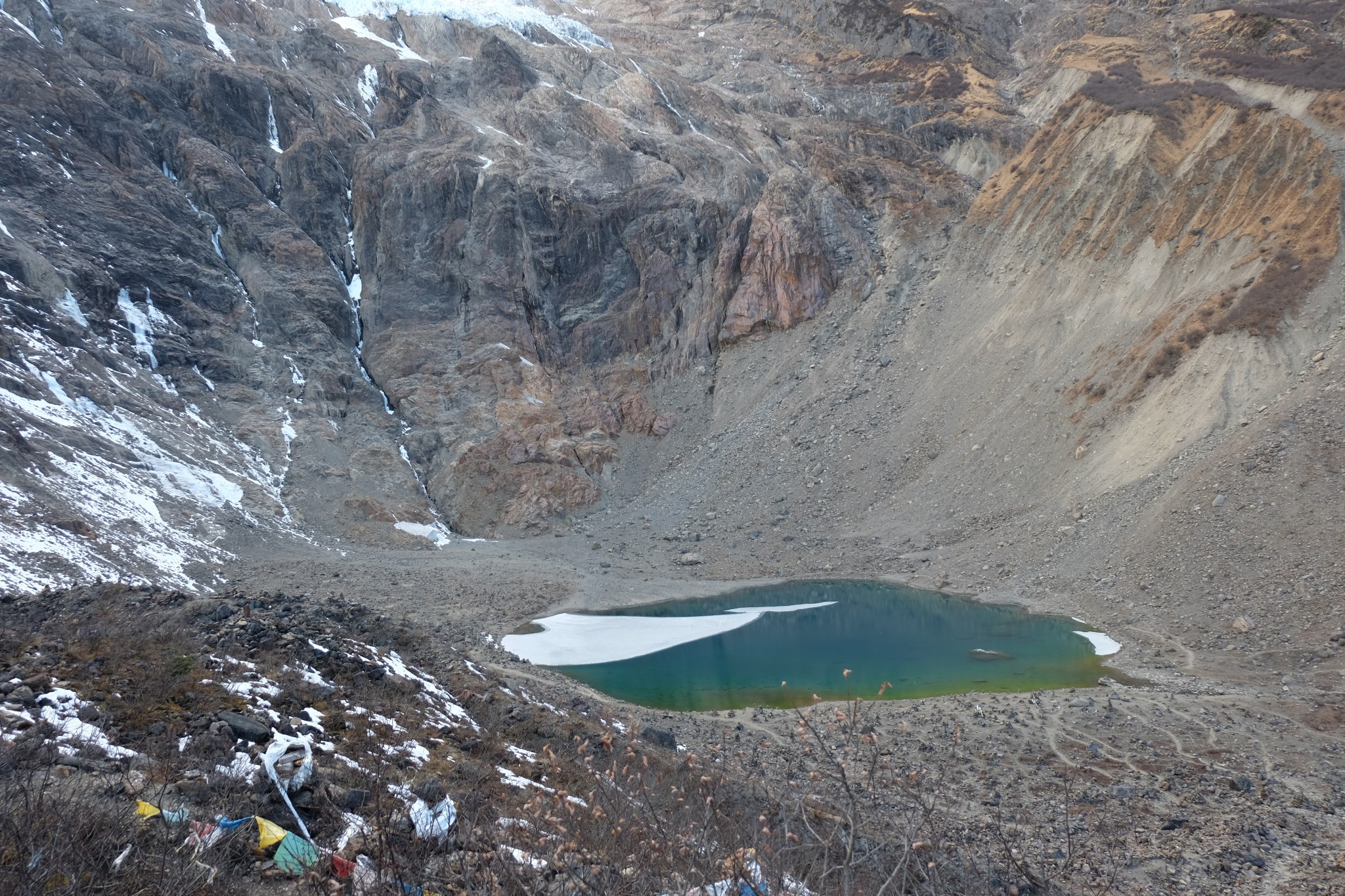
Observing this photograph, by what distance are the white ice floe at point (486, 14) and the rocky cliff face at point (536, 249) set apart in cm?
491

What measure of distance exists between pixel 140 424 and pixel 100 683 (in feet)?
112

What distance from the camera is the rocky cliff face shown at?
34031mm

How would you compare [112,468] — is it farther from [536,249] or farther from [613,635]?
[536,249]

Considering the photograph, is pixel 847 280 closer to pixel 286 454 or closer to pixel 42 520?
pixel 286 454

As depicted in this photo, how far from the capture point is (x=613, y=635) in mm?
27578

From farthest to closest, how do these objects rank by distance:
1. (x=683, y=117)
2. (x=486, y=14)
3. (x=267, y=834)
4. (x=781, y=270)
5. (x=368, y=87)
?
1. (x=486, y=14)
2. (x=368, y=87)
3. (x=683, y=117)
4. (x=781, y=270)
5. (x=267, y=834)

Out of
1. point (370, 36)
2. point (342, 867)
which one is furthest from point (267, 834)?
point (370, 36)

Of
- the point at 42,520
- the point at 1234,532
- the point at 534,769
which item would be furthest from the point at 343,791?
the point at 1234,532

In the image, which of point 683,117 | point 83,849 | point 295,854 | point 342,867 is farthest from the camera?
point 683,117

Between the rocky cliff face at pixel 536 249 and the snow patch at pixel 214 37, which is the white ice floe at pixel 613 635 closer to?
the rocky cliff face at pixel 536 249

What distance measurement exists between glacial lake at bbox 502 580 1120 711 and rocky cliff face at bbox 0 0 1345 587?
9998 millimetres

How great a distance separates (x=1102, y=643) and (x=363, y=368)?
1738 inches

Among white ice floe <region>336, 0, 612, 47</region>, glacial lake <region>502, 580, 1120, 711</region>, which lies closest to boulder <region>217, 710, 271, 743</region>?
glacial lake <region>502, 580, 1120, 711</region>

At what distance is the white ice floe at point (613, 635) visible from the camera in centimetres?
2520
